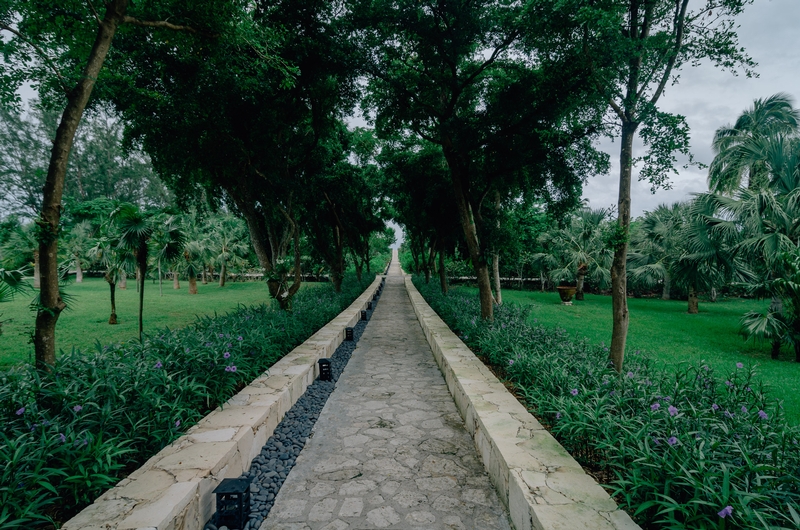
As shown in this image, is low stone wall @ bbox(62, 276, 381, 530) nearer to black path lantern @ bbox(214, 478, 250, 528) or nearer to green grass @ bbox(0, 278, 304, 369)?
black path lantern @ bbox(214, 478, 250, 528)

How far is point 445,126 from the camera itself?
7273 mm

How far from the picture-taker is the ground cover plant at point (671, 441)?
178 cm

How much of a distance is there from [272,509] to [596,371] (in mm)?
3504

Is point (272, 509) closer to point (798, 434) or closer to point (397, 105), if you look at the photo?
point (798, 434)

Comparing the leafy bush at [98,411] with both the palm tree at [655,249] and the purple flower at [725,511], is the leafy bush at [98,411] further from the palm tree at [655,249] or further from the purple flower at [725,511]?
the palm tree at [655,249]

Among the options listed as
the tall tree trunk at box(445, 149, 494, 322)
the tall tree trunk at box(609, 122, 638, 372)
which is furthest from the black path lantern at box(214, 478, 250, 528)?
the tall tree trunk at box(445, 149, 494, 322)

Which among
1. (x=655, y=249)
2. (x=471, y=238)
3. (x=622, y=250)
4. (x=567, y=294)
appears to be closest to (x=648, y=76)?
(x=622, y=250)

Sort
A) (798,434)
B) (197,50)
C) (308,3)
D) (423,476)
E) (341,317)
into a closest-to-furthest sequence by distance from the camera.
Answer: (798,434), (423,476), (197,50), (308,3), (341,317)

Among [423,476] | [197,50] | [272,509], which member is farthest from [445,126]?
[272,509]

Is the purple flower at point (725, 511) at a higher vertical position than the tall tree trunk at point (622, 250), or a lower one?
lower

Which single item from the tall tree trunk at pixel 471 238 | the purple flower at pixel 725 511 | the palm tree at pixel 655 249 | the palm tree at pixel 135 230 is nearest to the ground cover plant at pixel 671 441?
the purple flower at pixel 725 511

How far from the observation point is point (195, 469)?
2.38 metres

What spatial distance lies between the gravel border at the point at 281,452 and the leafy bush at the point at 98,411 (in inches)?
26.9

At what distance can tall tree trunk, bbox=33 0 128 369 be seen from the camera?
3203 millimetres
